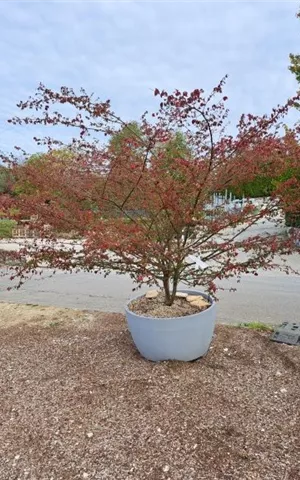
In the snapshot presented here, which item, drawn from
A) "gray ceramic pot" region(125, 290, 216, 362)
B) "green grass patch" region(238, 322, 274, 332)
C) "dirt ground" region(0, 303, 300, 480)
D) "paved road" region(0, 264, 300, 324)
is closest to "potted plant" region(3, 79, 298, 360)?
"gray ceramic pot" region(125, 290, 216, 362)

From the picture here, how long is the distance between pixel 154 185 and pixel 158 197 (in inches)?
3.4

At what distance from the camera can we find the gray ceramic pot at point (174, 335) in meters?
2.36

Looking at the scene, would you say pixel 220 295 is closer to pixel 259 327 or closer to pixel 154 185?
pixel 259 327

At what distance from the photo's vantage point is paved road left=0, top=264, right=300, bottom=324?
3906 mm

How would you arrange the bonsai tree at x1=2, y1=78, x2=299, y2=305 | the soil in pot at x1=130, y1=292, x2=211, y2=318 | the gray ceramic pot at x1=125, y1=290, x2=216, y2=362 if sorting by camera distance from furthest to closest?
the soil in pot at x1=130, y1=292, x2=211, y2=318
the gray ceramic pot at x1=125, y1=290, x2=216, y2=362
the bonsai tree at x1=2, y1=78, x2=299, y2=305

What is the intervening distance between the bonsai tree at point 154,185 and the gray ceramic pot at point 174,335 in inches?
11.7

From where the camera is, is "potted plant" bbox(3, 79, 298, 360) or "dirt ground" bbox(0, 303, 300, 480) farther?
"potted plant" bbox(3, 79, 298, 360)

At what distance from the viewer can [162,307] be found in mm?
2646

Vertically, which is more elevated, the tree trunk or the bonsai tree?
the bonsai tree

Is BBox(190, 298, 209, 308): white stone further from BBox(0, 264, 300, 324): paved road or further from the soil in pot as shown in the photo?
BBox(0, 264, 300, 324): paved road

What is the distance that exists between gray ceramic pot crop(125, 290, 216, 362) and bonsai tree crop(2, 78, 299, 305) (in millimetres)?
297

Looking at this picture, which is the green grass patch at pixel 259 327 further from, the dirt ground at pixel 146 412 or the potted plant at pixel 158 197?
the potted plant at pixel 158 197

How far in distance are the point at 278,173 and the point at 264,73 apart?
93.4 inches

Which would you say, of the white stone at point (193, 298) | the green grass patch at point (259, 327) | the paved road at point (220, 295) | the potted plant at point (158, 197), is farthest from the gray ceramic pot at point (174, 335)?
the paved road at point (220, 295)
